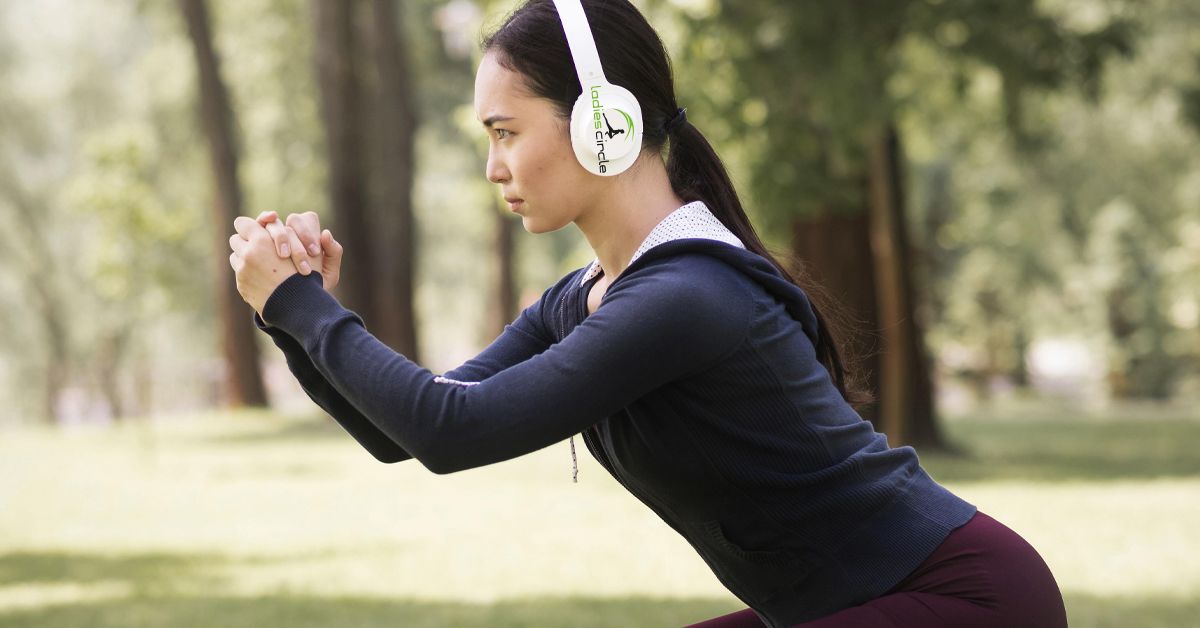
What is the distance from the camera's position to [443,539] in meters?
10.1

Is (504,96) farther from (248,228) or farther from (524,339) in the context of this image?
(524,339)

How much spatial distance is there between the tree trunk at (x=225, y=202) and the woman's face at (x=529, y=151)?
24326mm

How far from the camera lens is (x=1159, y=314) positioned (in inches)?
1219

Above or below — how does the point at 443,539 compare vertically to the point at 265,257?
below

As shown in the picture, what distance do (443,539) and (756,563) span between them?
816 centimetres

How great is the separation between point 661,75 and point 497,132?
29 centimetres

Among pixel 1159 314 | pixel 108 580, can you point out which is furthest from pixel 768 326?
pixel 1159 314

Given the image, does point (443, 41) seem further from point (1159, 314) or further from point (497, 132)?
point (497, 132)

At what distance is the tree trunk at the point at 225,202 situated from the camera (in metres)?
25.8

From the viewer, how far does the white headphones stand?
215 cm

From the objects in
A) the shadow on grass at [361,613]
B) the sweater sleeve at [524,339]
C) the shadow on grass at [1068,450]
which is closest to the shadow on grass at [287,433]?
the shadow on grass at [1068,450]

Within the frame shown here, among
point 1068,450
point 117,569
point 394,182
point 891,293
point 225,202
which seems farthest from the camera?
point 225,202

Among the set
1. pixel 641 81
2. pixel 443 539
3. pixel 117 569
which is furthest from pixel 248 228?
pixel 443 539

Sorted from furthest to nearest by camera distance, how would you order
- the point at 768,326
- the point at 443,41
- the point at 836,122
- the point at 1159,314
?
the point at 443,41, the point at 1159,314, the point at 836,122, the point at 768,326
